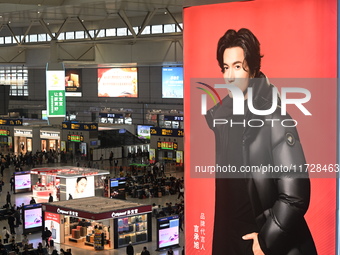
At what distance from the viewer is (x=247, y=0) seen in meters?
5.77

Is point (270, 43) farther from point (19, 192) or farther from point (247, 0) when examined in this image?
point (19, 192)

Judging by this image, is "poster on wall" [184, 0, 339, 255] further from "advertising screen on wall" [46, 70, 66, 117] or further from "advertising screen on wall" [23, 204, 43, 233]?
"advertising screen on wall" [46, 70, 66, 117]

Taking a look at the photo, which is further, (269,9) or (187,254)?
(187,254)

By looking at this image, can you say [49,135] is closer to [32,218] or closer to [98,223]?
[32,218]

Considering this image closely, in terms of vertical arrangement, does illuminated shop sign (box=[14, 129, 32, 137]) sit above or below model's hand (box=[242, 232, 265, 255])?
below

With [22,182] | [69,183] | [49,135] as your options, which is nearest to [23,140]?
[49,135]

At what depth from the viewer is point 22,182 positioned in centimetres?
3034

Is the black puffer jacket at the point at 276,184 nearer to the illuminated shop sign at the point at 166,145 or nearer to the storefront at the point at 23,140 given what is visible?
the illuminated shop sign at the point at 166,145

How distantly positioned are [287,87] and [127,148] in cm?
3845

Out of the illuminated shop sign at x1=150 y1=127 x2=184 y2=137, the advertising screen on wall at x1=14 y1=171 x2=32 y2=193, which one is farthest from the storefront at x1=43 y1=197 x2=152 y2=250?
the illuminated shop sign at x1=150 y1=127 x2=184 y2=137

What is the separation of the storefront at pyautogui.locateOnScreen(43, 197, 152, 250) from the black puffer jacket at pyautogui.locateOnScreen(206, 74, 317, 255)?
1385 centimetres

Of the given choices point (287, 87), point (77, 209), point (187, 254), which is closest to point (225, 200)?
point (187, 254)

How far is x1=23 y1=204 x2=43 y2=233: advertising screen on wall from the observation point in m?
21.9

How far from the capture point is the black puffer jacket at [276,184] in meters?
5.71
